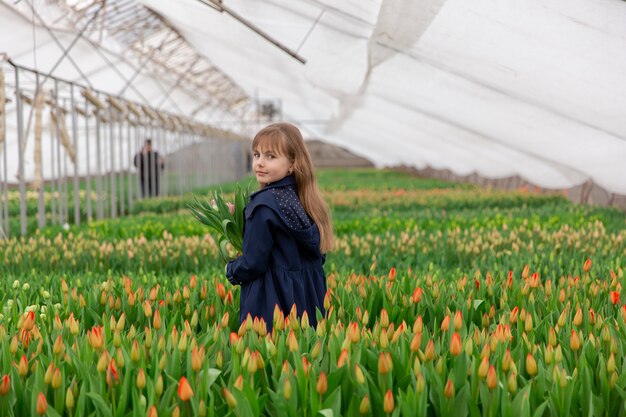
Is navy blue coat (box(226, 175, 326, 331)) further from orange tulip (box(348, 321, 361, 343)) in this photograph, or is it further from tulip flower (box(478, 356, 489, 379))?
tulip flower (box(478, 356, 489, 379))

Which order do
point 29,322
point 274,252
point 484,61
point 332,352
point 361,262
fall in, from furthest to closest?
point 484,61 → point 361,262 → point 274,252 → point 29,322 → point 332,352

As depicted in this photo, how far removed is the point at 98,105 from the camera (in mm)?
10258

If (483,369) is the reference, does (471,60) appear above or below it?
above

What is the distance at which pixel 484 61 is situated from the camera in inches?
257

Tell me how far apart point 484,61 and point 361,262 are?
239cm

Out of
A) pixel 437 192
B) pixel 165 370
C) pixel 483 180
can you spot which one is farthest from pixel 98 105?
pixel 483 180

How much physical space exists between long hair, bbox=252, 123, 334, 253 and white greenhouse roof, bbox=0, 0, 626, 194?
8.66ft

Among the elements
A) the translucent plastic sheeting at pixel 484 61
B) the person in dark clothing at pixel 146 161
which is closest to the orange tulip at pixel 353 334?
the translucent plastic sheeting at pixel 484 61

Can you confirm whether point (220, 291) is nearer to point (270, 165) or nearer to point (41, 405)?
point (270, 165)

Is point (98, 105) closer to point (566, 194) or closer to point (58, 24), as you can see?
point (58, 24)

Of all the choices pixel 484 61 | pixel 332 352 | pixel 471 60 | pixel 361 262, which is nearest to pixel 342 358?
pixel 332 352

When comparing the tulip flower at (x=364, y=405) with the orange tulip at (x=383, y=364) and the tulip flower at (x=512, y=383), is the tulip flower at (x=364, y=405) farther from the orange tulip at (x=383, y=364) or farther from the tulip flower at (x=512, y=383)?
the tulip flower at (x=512, y=383)

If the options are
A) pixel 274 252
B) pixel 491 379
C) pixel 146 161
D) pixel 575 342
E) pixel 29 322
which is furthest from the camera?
pixel 146 161

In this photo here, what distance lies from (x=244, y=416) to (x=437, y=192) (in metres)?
10.8
